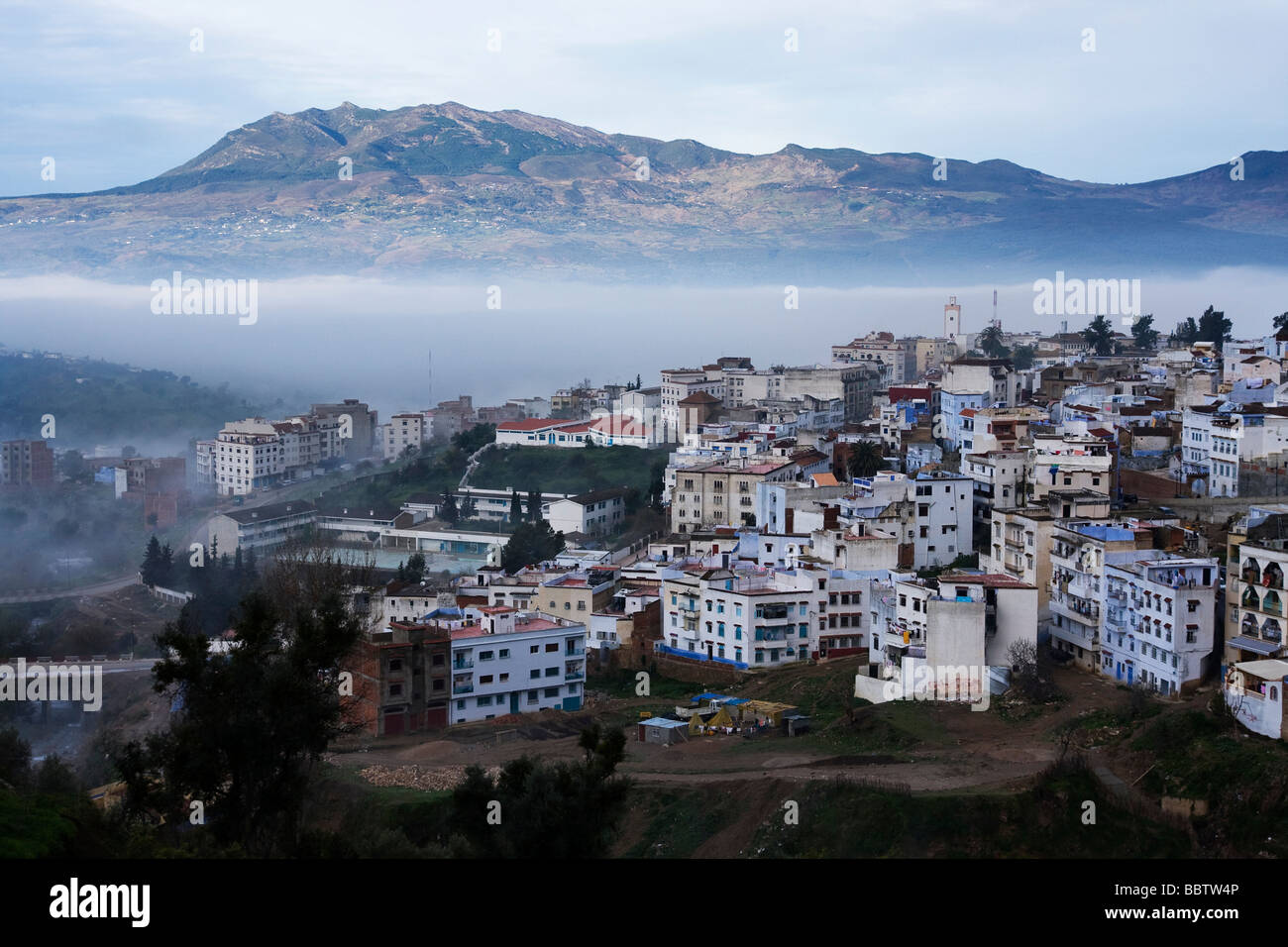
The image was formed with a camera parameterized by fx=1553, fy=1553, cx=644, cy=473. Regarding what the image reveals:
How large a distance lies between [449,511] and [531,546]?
295 inches

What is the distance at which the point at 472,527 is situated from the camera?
Result: 35000 millimetres

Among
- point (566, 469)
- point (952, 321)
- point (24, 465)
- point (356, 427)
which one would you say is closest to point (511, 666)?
point (566, 469)

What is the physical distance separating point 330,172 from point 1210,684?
511 ft

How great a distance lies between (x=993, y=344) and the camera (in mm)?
48188

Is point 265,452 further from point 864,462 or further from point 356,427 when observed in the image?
point 864,462

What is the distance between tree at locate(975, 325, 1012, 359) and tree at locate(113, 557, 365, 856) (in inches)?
1388

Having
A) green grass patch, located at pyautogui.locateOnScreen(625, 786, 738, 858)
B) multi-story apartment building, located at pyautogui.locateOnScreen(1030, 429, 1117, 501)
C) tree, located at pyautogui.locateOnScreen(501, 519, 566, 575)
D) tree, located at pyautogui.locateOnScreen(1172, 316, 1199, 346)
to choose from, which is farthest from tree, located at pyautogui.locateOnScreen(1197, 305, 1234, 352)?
green grass patch, located at pyautogui.locateOnScreen(625, 786, 738, 858)

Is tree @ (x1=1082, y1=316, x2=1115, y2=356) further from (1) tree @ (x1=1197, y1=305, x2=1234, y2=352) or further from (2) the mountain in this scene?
(2) the mountain

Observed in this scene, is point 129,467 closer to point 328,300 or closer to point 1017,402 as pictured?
point 1017,402

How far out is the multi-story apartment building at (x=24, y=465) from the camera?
5306 cm
